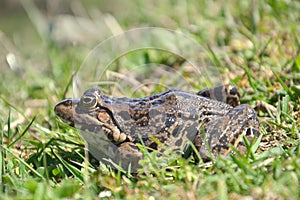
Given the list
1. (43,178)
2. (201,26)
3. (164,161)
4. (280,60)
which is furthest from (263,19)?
(43,178)

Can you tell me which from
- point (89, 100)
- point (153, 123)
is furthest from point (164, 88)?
point (89, 100)

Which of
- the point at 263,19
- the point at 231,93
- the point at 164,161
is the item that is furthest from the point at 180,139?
the point at 263,19

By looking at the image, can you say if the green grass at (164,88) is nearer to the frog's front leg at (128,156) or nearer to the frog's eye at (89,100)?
the frog's front leg at (128,156)

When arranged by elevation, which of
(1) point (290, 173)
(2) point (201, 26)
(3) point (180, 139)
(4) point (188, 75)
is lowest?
(1) point (290, 173)

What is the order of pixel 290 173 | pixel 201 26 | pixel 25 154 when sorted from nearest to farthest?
pixel 290 173
pixel 25 154
pixel 201 26

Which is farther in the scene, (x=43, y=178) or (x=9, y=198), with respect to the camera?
(x=43, y=178)

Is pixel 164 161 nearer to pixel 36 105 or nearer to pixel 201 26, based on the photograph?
pixel 36 105

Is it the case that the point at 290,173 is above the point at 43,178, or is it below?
below

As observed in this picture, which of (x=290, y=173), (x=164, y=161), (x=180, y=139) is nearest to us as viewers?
(x=290, y=173)

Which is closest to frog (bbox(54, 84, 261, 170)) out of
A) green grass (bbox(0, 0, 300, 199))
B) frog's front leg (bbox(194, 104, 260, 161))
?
frog's front leg (bbox(194, 104, 260, 161))

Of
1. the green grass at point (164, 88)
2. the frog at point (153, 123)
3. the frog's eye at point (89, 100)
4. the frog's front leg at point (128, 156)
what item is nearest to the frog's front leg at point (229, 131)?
the frog at point (153, 123)
